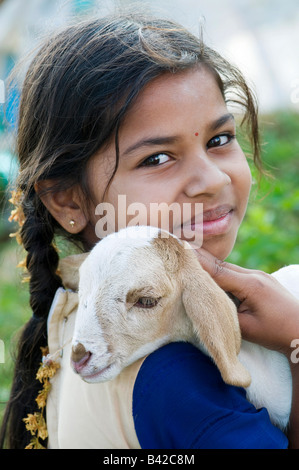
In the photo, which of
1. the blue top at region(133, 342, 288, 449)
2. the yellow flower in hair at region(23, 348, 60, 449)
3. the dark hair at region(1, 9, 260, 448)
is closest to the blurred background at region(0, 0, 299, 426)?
the dark hair at region(1, 9, 260, 448)

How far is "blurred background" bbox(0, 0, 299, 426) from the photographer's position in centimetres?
216

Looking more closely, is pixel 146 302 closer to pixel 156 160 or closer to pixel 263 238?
pixel 156 160

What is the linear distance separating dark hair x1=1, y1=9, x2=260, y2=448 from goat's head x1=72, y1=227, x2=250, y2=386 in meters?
0.47

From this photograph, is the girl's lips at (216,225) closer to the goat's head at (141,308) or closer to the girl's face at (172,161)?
the girl's face at (172,161)

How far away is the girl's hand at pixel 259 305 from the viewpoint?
137 centimetres

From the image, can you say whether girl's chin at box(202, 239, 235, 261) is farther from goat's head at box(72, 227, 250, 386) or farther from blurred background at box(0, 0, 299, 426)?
blurred background at box(0, 0, 299, 426)

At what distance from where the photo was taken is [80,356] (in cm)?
114

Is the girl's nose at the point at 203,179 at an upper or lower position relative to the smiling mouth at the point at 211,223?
upper

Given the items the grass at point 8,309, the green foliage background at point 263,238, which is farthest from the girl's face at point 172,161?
the grass at point 8,309

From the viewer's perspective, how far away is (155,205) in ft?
4.91

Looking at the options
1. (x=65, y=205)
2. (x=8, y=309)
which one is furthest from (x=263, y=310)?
(x=8, y=309)

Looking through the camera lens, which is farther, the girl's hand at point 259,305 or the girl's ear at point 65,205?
the girl's ear at point 65,205
